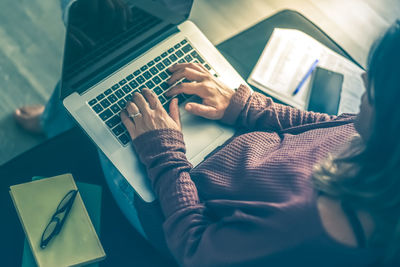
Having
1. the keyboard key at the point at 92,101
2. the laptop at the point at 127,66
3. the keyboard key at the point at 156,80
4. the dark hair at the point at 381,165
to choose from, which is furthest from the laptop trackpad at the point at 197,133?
the dark hair at the point at 381,165

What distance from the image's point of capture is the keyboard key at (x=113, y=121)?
87cm

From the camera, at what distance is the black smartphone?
1046mm

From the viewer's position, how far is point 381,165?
65 centimetres

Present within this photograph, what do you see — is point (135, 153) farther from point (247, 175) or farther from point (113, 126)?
point (247, 175)

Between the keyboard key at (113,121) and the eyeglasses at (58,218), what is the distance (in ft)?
0.53

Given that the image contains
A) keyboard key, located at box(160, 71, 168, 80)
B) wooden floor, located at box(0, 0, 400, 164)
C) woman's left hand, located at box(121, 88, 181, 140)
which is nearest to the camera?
woman's left hand, located at box(121, 88, 181, 140)

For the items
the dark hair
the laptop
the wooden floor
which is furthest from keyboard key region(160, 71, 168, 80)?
the dark hair

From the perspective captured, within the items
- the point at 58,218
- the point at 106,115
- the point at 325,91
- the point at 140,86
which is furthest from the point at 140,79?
the point at 325,91

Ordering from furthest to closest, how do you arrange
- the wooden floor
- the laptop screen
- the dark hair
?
the wooden floor
the laptop screen
the dark hair

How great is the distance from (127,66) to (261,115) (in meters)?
0.34

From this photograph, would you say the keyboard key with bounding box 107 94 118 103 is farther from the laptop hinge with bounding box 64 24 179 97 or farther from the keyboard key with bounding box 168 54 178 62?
the keyboard key with bounding box 168 54 178 62

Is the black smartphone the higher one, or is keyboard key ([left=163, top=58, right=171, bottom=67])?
the black smartphone

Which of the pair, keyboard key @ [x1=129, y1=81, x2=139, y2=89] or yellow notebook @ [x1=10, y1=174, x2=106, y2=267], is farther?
keyboard key @ [x1=129, y1=81, x2=139, y2=89]

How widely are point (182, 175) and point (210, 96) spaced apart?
9.2 inches
